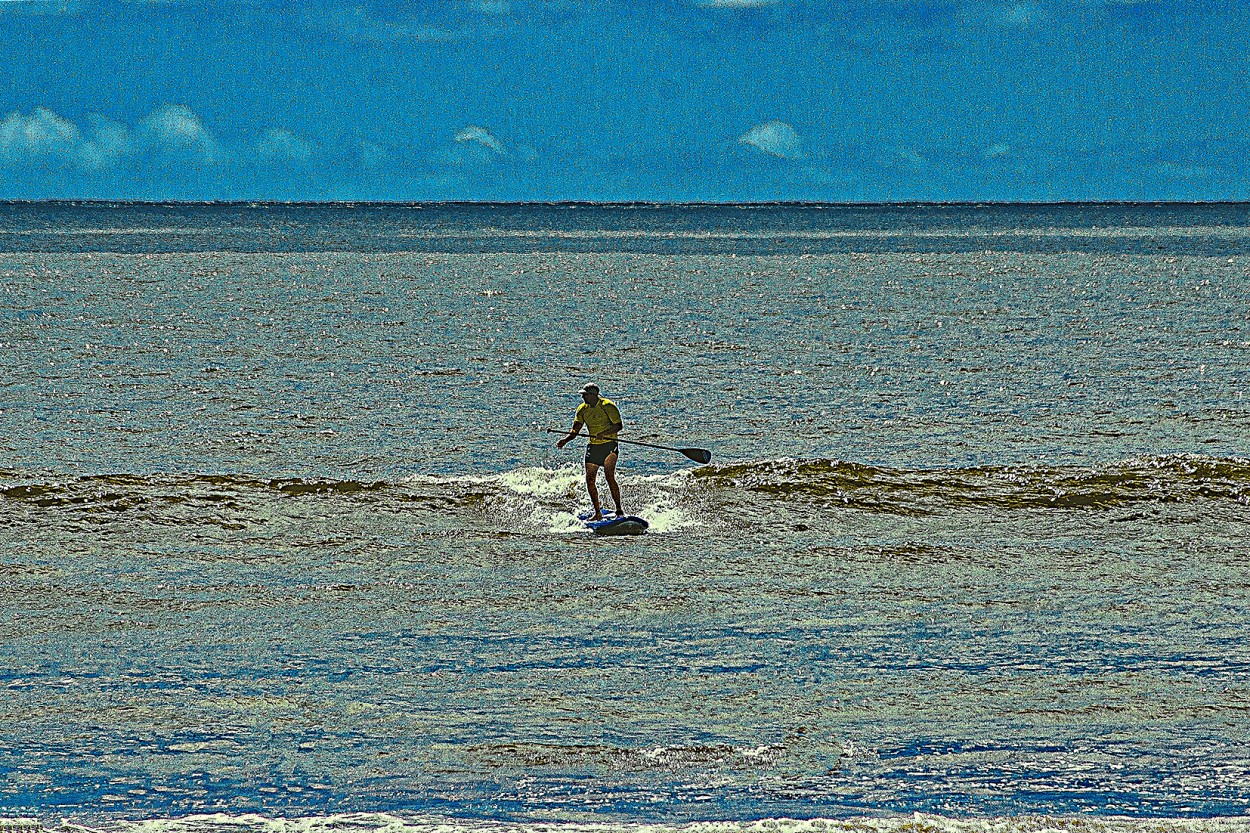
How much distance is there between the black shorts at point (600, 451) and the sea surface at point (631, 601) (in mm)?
1076

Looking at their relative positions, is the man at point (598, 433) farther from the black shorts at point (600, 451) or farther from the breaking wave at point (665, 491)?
the breaking wave at point (665, 491)

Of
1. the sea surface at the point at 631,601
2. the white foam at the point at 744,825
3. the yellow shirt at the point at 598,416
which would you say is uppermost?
the yellow shirt at the point at 598,416

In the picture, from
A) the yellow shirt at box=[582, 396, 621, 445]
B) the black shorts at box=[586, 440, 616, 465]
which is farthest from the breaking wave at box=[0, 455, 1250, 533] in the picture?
the yellow shirt at box=[582, 396, 621, 445]

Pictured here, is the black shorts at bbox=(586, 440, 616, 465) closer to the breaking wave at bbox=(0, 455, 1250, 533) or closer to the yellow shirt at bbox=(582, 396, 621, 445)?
the yellow shirt at bbox=(582, 396, 621, 445)

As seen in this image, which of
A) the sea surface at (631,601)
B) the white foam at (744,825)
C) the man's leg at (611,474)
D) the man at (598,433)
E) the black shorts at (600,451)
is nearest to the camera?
the white foam at (744,825)

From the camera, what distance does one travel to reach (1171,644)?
42.3ft

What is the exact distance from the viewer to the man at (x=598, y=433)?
1727cm

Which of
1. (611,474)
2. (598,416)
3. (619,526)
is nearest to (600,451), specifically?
(611,474)

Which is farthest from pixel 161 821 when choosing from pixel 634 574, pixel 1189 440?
pixel 1189 440

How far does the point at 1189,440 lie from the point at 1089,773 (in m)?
17.2

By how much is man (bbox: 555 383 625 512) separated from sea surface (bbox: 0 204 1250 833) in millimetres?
828

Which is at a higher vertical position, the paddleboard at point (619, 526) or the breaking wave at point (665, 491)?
the breaking wave at point (665, 491)

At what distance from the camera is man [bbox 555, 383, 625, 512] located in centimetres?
1727

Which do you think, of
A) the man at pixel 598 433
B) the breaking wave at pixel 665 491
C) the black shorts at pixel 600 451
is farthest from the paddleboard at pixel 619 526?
the black shorts at pixel 600 451
